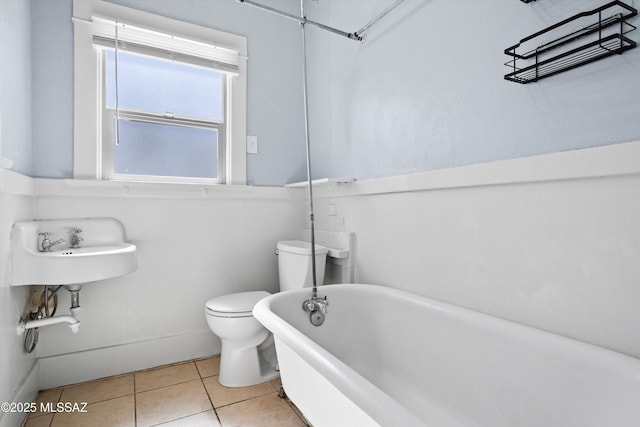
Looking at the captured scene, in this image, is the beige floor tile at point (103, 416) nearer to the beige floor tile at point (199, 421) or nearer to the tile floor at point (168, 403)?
the tile floor at point (168, 403)

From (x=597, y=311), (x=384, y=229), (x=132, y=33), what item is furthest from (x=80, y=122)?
(x=597, y=311)

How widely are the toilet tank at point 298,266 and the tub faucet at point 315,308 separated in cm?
39

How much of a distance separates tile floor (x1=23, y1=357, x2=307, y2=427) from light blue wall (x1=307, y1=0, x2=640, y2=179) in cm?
130

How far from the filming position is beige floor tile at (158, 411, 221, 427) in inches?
57.9

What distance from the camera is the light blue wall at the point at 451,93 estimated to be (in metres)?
0.99

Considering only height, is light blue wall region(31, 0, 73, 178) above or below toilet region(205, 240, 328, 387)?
above

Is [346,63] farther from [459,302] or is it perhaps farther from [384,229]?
[459,302]

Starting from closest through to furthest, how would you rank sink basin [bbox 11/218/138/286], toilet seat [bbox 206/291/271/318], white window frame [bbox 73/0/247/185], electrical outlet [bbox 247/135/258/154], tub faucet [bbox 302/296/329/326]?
1. sink basin [bbox 11/218/138/286]
2. tub faucet [bbox 302/296/329/326]
3. toilet seat [bbox 206/291/271/318]
4. white window frame [bbox 73/0/247/185]
5. electrical outlet [bbox 247/135/258/154]

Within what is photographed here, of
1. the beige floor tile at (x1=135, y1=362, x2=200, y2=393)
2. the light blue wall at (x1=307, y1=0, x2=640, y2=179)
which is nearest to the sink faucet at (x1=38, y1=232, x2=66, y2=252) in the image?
the beige floor tile at (x1=135, y1=362, x2=200, y2=393)

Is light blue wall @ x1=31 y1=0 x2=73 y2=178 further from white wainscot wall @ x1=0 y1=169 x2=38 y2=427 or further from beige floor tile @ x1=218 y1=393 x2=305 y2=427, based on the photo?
beige floor tile @ x1=218 y1=393 x2=305 y2=427

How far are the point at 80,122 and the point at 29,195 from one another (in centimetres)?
48

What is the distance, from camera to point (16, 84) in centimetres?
151

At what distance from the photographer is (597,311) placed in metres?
0.97

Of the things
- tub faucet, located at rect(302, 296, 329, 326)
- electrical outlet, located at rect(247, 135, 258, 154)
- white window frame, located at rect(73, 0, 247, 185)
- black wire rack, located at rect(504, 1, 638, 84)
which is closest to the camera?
black wire rack, located at rect(504, 1, 638, 84)
